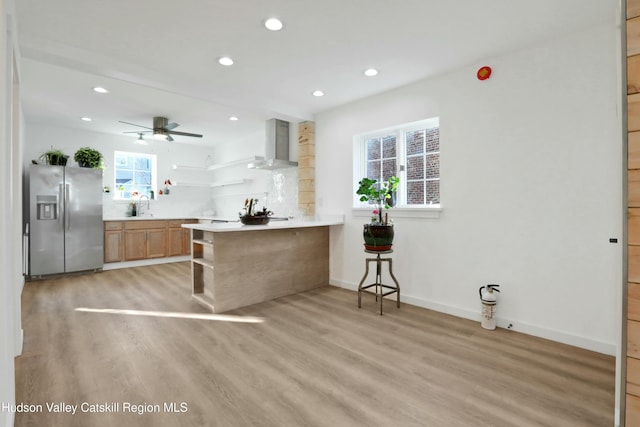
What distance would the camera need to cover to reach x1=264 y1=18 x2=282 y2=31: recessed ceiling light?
237 centimetres

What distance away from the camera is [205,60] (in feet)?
9.83

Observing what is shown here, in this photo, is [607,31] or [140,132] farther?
[140,132]

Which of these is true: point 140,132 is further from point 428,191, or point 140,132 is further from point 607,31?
point 607,31

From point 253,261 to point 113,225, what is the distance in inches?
136

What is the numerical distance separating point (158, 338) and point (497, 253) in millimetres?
3055

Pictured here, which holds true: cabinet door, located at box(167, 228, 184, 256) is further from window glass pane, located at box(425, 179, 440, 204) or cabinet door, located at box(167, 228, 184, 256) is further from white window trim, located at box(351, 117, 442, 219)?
window glass pane, located at box(425, 179, 440, 204)

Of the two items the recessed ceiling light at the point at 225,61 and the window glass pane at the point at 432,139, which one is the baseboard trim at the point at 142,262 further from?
the window glass pane at the point at 432,139

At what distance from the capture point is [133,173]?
20.9 ft

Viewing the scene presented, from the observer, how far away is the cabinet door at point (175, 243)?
6148 millimetres

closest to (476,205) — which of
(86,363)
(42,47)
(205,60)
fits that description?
(205,60)

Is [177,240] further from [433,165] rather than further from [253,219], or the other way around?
[433,165]

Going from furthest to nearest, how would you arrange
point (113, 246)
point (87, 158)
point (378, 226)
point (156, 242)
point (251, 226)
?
point (156, 242) → point (113, 246) → point (87, 158) → point (251, 226) → point (378, 226)

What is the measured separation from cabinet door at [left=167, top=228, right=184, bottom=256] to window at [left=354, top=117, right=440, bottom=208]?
3943mm

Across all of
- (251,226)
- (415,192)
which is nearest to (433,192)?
(415,192)
